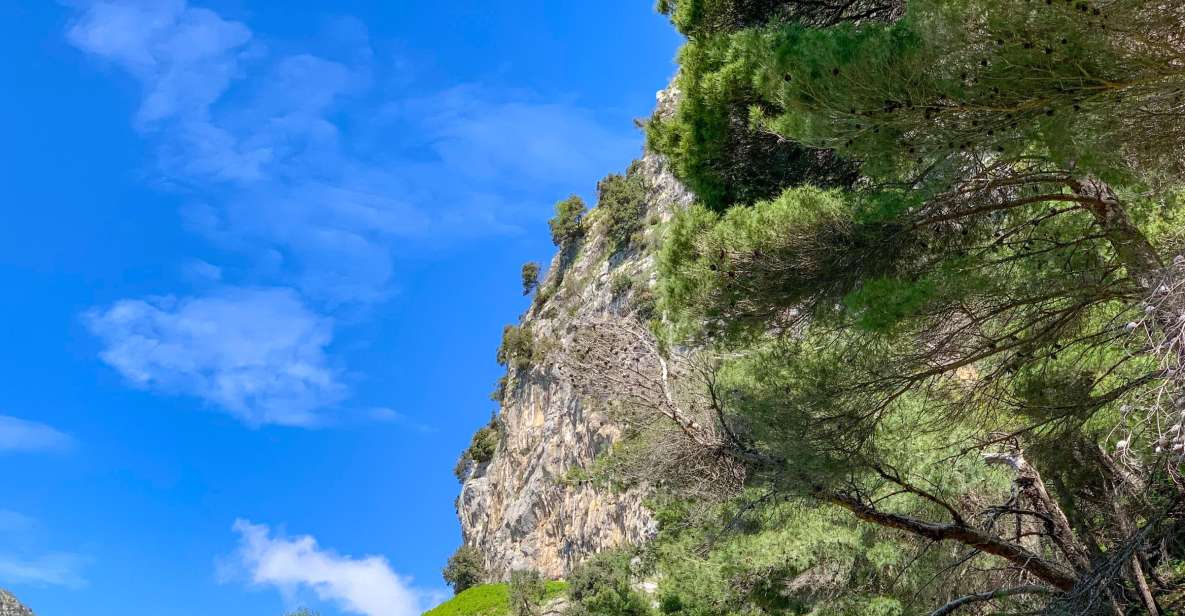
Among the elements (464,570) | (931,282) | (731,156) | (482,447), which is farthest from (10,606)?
(482,447)

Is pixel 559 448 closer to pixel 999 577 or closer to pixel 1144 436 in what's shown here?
pixel 999 577

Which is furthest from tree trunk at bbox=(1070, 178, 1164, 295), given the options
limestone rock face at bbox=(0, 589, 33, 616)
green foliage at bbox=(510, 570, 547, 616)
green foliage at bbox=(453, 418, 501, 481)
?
green foliage at bbox=(453, 418, 501, 481)

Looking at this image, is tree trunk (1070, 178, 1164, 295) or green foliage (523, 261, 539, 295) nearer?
tree trunk (1070, 178, 1164, 295)

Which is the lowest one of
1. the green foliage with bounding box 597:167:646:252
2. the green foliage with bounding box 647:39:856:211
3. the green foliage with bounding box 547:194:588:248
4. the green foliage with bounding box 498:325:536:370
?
the green foliage with bounding box 647:39:856:211

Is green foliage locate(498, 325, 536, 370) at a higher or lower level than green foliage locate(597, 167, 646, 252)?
lower

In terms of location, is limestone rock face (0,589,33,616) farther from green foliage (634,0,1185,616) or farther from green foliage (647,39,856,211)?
green foliage (647,39,856,211)

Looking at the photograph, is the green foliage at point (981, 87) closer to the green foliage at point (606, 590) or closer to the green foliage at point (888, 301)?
the green foliage at point (888, 301)

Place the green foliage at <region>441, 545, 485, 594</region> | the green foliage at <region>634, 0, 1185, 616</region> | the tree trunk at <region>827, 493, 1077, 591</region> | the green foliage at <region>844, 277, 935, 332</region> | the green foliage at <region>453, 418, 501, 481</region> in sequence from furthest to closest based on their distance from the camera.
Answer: the green foliage at <region>453, 418, 501, 481</region> < the green foliage at <region>441, 545, 485, 594</region> < the tree trunk at <region>827, 493, 1077, 591</region> < the green foliage at <region>844, 277, 935, 332</region> < the green foliage at <region>634, 0, 1185, 616</region>

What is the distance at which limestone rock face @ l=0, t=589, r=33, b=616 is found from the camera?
10.5 m

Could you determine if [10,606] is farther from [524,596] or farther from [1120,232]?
[1120,232]

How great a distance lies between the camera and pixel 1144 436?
5438 mm

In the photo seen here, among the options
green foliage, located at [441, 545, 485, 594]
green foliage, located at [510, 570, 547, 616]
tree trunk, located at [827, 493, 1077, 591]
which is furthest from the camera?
green foliage, located at [441, 545, 485, 594]

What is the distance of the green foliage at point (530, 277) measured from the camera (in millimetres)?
35969

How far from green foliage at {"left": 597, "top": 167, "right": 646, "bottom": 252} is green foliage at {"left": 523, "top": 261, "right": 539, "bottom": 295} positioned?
5053 millimetres
